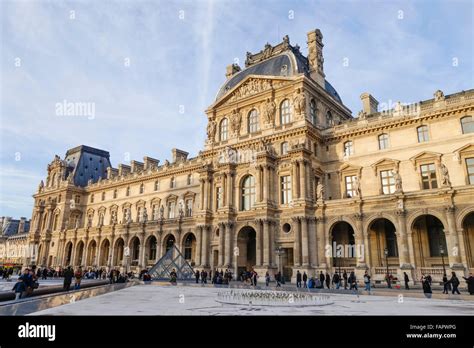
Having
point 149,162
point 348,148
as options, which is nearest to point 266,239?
point 348,148

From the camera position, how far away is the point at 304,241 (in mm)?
33438

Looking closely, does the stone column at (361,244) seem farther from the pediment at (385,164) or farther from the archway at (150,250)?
the archway at (150,250)

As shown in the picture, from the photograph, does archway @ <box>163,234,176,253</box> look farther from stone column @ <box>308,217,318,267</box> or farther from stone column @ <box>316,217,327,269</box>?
stone column @ <box>316,217,327,269</box>

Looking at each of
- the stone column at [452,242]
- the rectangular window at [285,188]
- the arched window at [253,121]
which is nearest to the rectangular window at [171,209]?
the arched window at [253,121]

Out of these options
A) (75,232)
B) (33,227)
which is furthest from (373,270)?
(33,227)

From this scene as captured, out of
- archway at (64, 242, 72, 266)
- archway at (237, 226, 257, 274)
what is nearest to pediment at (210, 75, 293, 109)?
archway at (237, 226, 257, 274)

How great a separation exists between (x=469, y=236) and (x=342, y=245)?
34.6ft

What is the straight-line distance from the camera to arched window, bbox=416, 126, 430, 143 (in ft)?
111

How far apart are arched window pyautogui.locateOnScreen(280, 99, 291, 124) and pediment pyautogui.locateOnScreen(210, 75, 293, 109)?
7.15 feet

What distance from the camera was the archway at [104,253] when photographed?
5881 centimetres

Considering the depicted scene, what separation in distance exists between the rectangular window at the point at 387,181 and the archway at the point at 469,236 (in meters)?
6.81
